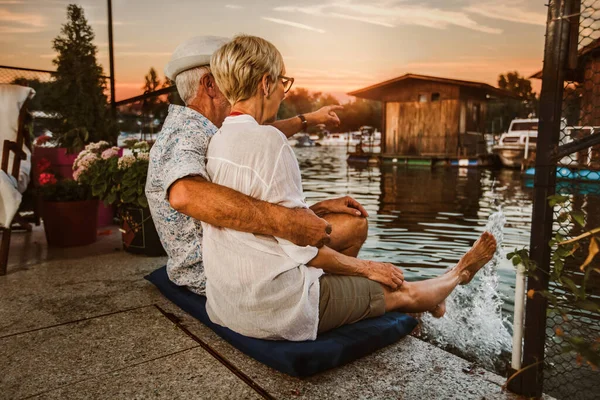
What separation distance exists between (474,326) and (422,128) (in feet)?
82.6

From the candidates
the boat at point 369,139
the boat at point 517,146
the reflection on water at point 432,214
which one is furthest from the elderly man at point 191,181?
the boat at point 369,139

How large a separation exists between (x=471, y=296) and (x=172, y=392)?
11.0 feet

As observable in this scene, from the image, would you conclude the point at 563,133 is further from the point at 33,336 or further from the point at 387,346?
the point at 33,336

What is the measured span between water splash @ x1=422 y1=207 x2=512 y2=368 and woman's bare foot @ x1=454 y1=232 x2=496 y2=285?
2.26ft

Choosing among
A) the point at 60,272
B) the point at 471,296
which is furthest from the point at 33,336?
the point at 471,296

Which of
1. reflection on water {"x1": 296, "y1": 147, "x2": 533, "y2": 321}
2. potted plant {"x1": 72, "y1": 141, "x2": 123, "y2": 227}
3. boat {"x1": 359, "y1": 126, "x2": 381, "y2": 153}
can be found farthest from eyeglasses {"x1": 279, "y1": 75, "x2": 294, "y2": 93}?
boat {"x1": 359, "y1": 126, "x2": 381, "y2": 153}

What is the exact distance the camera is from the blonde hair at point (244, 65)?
1815 millimetres

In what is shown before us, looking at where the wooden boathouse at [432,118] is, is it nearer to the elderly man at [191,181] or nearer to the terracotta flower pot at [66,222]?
the terracotta flower pot at [66,222]

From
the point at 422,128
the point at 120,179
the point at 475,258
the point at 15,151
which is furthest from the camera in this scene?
the point at 422,128

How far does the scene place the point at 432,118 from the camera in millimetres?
26859

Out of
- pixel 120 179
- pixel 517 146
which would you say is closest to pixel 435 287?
pixel 120 179

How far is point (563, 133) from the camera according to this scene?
1646 mm

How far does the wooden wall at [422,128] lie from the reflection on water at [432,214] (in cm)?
626

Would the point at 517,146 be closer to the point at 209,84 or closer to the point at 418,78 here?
the point at 418,78
